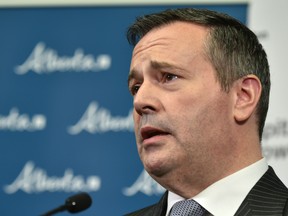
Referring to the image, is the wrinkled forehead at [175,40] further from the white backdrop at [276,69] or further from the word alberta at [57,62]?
the word alberta at [57,62]

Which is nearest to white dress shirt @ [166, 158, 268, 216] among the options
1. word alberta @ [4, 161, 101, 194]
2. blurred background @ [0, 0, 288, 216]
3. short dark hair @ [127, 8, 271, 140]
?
short dark hair @ [127, 8, 271, 140]

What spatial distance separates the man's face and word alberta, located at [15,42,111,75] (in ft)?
4.15

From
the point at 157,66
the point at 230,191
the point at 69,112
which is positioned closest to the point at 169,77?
the point at 157,66

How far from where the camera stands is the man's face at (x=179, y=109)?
4.90 feet

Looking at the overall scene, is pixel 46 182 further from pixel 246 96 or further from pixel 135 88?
pixel 246 96

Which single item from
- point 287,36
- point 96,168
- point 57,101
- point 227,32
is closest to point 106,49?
point 57,101

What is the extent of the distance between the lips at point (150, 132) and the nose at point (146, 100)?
0.04 m

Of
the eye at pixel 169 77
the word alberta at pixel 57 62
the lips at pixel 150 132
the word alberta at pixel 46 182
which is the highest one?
the word alberta at pixel 57 62

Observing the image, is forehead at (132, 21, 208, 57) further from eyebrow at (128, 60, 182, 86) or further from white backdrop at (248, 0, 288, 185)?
white backdrop at (248, 0, 288, 185)

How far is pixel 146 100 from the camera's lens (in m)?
1.51

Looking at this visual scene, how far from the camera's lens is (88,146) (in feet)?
9.19

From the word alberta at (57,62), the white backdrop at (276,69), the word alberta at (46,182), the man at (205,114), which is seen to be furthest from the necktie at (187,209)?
the word alberta at (57,62)

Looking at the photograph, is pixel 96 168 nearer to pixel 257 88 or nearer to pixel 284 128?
pixel 284 128

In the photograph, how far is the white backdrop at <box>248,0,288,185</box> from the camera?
8.07 ft
